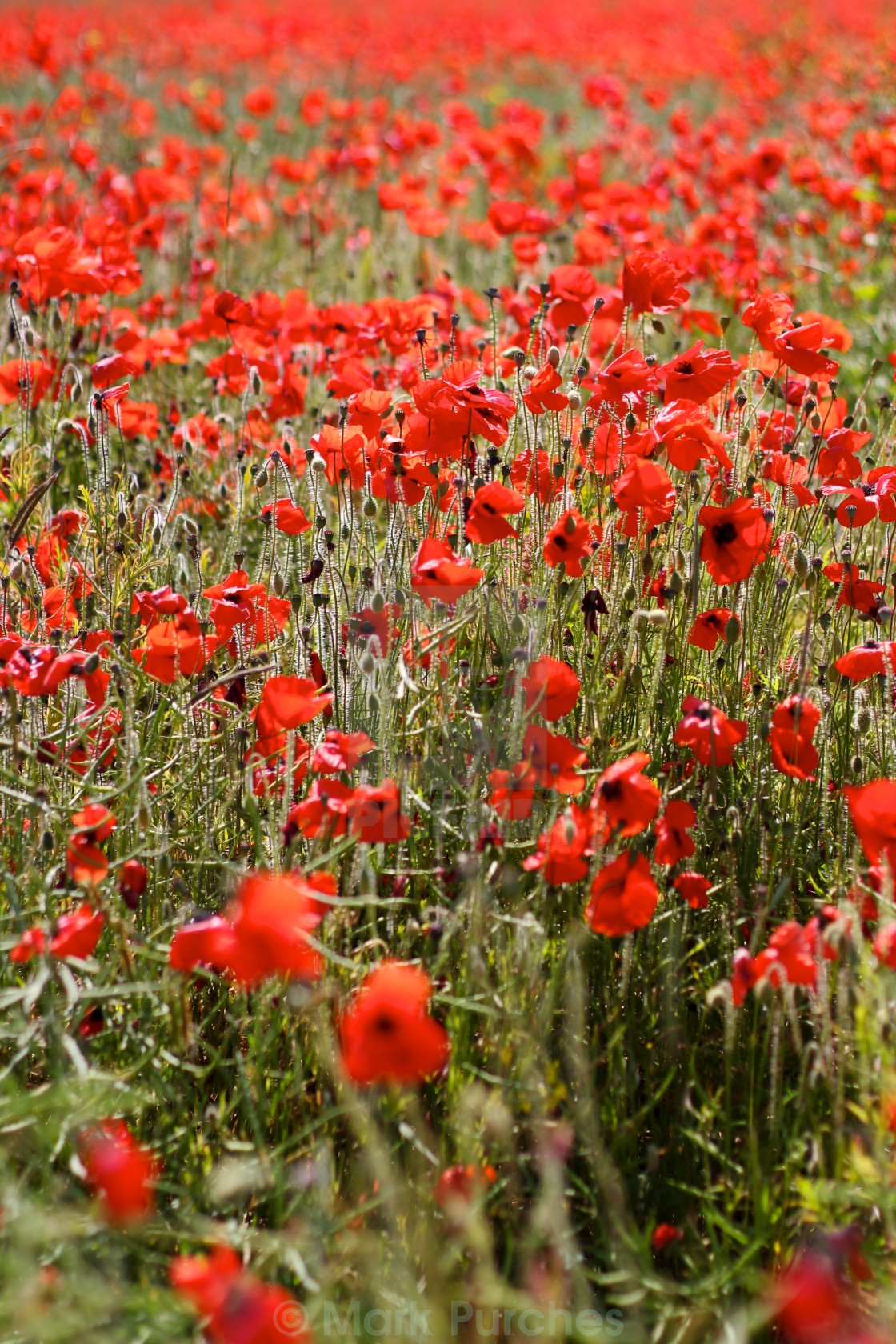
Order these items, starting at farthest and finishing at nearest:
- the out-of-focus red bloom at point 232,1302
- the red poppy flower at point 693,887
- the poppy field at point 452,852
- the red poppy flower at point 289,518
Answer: the red poppy flower at point 289,518
the red poppy flower at point 693,887
the poppy field at point 452,852
the out-of-focus red bloom at point 232,1302

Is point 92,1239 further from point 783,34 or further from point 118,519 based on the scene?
point 783,34

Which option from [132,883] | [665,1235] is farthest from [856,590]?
[132,883]

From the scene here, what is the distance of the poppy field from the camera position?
55.7 inches

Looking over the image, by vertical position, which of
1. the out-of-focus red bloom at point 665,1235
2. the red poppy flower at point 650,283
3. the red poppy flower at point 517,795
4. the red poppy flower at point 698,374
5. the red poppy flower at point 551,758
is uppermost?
the red poppy flower at point 650,283

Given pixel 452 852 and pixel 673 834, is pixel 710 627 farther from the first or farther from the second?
pixel 452 852

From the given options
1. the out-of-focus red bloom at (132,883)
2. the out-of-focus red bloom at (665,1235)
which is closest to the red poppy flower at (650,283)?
the out-of-focus red bloom at (132,883)

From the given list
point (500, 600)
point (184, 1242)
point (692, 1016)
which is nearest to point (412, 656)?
point (500, 600)

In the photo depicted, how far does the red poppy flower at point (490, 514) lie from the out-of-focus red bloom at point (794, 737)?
0.53m

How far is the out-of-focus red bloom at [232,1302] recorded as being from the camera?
102 centimetres

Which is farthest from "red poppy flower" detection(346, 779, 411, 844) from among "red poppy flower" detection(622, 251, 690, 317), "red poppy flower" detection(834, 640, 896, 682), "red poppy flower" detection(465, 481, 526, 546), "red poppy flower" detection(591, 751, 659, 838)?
"red poppy flower" detection(622, 251, 690, 317)

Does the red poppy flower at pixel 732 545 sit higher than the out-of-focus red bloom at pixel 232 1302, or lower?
higher

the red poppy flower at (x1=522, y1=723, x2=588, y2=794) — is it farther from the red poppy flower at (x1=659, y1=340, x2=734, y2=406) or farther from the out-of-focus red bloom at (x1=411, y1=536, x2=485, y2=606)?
the red poppy flower at (x1=659, y1=340, x2=734, y2=406)

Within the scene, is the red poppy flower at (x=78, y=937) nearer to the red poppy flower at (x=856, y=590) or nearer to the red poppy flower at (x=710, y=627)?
the red poppy flower at (x=710, y=627)

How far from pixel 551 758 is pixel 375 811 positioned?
0.28 meters
